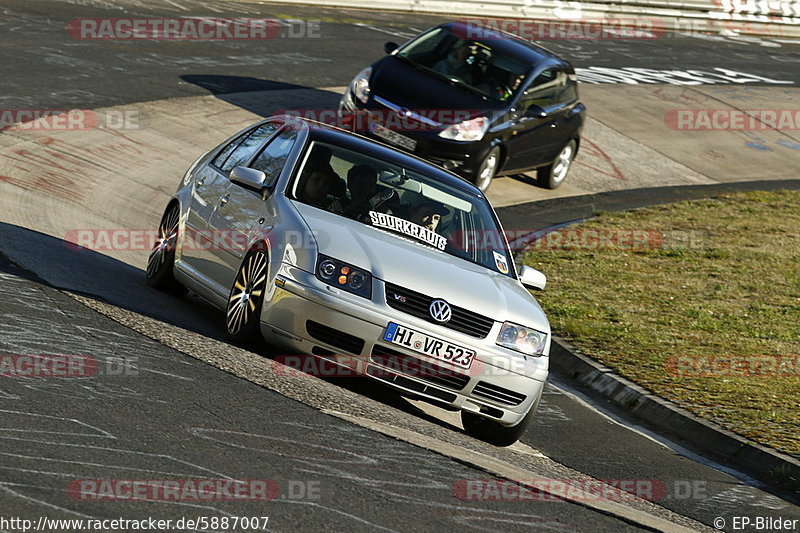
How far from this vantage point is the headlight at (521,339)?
786 cm

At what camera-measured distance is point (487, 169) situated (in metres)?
16.5

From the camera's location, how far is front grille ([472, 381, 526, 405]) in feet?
25.6

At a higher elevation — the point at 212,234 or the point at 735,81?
the point at 212,234

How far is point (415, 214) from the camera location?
28.8 feet

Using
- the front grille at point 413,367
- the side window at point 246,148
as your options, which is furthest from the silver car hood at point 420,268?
the side window at point 246,148

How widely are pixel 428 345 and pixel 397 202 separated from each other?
1.55 meters

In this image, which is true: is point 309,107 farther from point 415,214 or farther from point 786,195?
point 415,214

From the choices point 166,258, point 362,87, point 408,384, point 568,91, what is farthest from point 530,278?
point 568,91

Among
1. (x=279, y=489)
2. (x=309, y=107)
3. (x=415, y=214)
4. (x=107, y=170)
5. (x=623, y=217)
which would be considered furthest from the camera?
(x=309, y=107)

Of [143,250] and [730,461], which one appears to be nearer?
[730,461]

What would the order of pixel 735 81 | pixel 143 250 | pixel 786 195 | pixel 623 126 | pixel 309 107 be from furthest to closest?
pixel 735 81 → pixel 623 126 → pixel 786 195 → pixel 309 107 → pixel 143 250

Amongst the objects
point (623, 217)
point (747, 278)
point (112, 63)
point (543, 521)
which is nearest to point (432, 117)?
point (623, 217)

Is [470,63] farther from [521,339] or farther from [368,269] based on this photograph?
[368,269]

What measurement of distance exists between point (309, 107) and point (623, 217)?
5259mm
